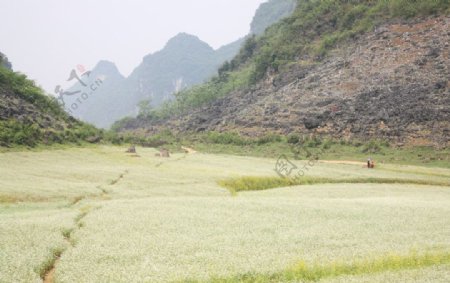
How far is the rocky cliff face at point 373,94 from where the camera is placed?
8925 centimetres

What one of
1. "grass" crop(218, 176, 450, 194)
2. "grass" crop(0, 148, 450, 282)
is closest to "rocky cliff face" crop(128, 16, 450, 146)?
"grass" crop(218, 176, 450, 194)

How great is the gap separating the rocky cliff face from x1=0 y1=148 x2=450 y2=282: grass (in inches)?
2066

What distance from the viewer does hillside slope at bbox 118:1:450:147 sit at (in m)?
89.8

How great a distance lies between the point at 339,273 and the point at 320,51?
125028 millimetres

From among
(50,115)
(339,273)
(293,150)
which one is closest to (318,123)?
(293,150)

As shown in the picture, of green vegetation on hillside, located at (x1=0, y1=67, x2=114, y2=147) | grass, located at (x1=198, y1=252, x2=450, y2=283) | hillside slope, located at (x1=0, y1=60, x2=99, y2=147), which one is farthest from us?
hillside slope, located at (x1=0, y1=60, x2=99, y2=147)

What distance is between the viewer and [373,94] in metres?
102

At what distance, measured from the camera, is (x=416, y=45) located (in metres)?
104

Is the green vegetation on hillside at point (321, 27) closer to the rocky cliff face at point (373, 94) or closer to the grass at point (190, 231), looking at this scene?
the rocky cliff face at point (373, 94)

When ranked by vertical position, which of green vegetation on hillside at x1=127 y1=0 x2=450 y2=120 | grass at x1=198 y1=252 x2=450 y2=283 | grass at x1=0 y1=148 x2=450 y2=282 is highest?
green vegetation on hillside at x1=127 y1=0 x2=450 y2=120

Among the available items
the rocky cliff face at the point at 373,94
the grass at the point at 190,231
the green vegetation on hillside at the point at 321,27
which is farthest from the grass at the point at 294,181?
the green vegetation on hillside at the point at 321,27

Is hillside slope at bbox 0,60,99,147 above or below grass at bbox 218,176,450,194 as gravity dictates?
above

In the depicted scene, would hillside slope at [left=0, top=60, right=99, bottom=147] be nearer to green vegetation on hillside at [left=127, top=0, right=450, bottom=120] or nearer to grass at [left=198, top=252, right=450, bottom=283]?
grass at [left=198, top=252, right=450, bottom=283]

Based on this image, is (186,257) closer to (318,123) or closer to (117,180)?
(117,180)
